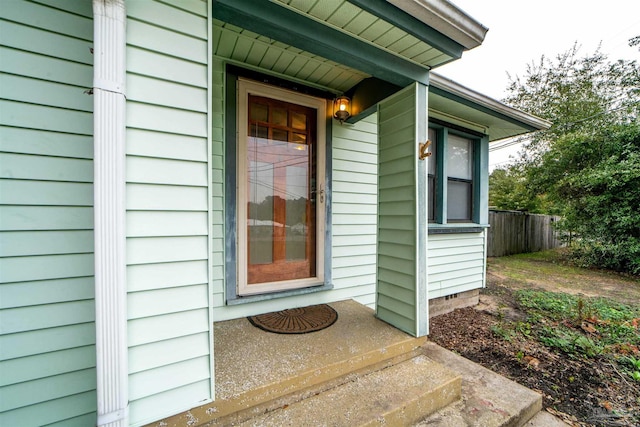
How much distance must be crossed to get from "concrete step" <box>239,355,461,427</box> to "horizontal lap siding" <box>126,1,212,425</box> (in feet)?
1.53

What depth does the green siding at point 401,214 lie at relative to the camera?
78.0 inches

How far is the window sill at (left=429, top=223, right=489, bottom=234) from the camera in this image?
10.8 feet

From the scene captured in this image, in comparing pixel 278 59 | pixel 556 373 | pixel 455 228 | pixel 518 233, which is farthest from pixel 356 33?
pixel 518 233

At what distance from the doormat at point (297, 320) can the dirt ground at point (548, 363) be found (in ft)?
4.79

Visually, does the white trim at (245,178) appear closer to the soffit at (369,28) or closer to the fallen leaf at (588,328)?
the soffit at (369,28)

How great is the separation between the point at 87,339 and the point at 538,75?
15.0 meters

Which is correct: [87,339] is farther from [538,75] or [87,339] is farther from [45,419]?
[538,75]

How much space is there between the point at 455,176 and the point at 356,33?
2.81 m

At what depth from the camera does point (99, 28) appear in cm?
100

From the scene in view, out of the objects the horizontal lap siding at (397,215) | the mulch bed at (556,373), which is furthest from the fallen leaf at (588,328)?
the horizontal lap siding at (397,215)

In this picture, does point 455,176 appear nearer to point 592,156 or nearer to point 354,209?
point 354,209

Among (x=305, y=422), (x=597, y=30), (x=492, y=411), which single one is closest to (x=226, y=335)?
(x=305, y=422)

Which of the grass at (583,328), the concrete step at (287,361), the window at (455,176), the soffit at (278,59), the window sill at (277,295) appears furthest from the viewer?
the window at (455,176)

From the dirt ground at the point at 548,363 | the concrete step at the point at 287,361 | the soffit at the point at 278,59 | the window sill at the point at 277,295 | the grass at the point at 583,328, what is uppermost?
the soffit at the point at 278,59
